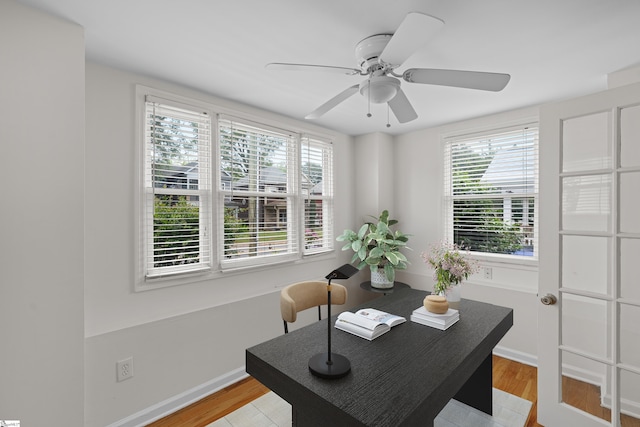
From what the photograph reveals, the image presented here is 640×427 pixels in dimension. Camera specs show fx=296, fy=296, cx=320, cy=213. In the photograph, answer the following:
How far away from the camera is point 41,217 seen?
1.49 meters

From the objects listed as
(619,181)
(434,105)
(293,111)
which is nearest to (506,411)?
(619,181)

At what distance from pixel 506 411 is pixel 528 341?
3.06ft

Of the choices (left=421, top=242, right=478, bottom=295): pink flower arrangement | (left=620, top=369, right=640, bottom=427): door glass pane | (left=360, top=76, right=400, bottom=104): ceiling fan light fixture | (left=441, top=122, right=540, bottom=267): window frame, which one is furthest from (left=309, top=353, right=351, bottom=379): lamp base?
(left=441, top=122, right=540, bottom=267): window frame

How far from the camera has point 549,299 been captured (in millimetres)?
1885

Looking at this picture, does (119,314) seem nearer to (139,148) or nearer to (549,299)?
(139,148)

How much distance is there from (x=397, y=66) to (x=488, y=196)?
2.21 meters

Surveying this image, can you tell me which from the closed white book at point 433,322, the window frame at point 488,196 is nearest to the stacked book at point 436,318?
the closed white book at point 433,322

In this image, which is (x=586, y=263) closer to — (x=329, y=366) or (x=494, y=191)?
(x=494, y=191)

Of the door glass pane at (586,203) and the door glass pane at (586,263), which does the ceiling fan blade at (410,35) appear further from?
the door glass pane at (586,263)

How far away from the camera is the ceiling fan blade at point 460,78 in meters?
1.42

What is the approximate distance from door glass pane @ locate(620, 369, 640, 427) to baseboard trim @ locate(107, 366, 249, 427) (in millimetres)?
2582

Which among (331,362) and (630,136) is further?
(630,136)

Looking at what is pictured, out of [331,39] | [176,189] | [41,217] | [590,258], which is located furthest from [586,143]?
[41,217]

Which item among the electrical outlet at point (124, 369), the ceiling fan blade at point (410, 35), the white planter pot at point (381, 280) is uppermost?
the ceiling fan blade at point (410, 35)
